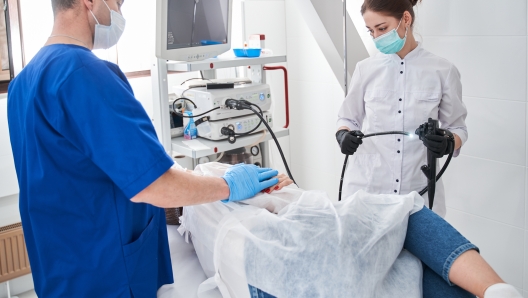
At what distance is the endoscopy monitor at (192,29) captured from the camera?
82.2 inches

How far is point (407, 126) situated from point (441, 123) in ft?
0.48

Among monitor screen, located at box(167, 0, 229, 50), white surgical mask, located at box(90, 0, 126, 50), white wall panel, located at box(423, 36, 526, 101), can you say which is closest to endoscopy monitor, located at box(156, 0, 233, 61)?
monitor screen, located at box(167, 0, 229, 50)

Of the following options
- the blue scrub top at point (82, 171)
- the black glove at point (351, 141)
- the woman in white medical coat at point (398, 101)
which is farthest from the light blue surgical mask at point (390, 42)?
the blue scrub top at point (82, 171)

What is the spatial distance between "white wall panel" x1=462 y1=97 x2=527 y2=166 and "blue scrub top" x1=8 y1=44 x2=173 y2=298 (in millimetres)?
1647

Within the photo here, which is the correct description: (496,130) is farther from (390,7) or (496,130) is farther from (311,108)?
(311,108)

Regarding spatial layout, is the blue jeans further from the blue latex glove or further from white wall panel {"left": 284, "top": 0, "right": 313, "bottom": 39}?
white wall panel {"left": 284, "top": 0, "right": 313, "bottom": 39}

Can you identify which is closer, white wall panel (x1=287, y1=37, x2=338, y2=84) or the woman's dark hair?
the woman's dark hair

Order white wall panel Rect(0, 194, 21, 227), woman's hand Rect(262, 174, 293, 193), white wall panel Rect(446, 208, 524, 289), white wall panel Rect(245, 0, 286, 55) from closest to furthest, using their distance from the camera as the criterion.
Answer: woman's hand Rect(262, 174, 293, 193) → white wall panel Rect(446, 208, 524, 289) → white wall panel Rect(0, 194, 21, 227) → white wall panel Rect(245, 0, 286, 55)

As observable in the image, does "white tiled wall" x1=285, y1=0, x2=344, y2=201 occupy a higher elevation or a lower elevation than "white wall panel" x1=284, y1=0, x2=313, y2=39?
lower

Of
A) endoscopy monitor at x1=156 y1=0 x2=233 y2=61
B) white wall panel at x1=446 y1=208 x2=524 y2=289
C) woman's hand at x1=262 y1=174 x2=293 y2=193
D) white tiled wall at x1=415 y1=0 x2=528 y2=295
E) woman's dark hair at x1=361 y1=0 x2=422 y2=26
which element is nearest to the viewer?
woman's hand at x1=262 y1=174 x2=293 y2=193

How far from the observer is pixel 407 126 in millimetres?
2002

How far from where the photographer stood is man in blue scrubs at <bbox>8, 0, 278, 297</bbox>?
1095 millimetres

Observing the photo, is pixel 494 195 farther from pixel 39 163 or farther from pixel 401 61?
pixel 39 163

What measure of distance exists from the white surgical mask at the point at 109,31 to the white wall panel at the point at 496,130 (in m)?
1.67
